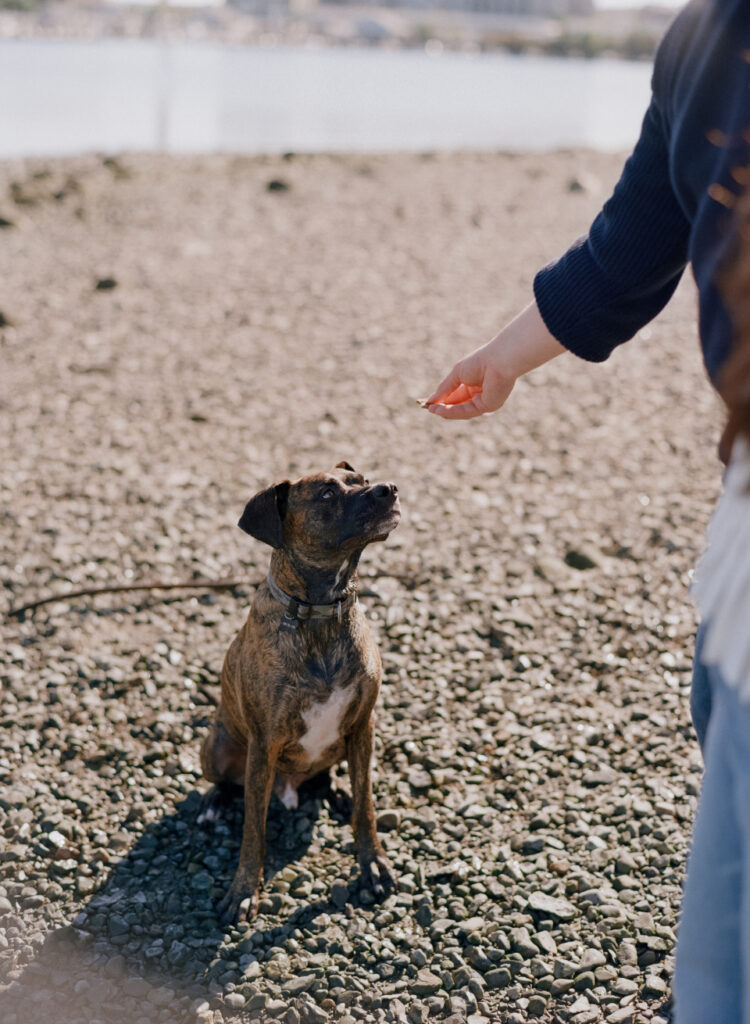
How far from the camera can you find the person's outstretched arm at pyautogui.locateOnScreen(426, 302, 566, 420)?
7.64 ft

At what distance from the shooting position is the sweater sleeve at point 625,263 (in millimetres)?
1882

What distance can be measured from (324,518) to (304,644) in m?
0.40

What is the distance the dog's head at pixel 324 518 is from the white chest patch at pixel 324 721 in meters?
0.44

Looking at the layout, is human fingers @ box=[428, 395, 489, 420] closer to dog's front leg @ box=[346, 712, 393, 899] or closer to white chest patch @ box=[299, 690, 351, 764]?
white chest patch @ box=[299, 690, 351, 764]

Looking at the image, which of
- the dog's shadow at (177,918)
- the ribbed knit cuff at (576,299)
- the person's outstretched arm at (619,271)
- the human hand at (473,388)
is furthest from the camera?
the dog's shadow at (177,918)

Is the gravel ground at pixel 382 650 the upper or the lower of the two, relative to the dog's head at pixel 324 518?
lower

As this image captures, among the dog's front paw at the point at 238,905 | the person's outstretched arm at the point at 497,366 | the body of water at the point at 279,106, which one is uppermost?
the person's outstretched arm at the point at 497,366

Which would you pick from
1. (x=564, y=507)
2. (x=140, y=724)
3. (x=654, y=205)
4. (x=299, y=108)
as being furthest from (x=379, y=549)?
(x=299, y=108)

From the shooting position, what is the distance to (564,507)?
6121 millimetres

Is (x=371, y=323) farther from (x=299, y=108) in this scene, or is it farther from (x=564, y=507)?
(x=299, y=108)

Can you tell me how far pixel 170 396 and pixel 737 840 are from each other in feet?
22.0

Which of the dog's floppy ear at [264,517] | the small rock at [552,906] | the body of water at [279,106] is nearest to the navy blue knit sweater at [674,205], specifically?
the dog's floppy ear at [264,517]

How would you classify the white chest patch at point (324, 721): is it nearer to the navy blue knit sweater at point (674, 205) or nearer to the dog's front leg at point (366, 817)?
the dog's front leg at point (366, 817)

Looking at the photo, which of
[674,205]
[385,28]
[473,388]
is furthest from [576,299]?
[385,28]
